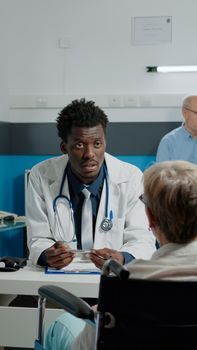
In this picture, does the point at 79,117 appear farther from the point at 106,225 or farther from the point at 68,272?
the point at 68,272

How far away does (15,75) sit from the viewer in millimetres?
4742

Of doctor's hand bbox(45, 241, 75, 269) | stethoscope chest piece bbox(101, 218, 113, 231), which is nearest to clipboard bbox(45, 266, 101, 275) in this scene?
doctor's hand bbox(45, 241, 75, 269)

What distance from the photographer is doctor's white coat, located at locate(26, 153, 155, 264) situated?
2.21m

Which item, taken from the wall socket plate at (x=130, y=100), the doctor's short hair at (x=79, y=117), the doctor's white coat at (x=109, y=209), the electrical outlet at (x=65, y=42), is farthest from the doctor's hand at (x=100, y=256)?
the electrical outlet at (x=65, y=42)

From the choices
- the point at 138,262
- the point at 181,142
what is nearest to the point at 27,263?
the point at 138,262

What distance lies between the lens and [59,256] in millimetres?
1989

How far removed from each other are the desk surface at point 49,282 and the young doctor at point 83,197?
262 millimetres

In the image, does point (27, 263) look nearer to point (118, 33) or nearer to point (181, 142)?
point (181, 142)

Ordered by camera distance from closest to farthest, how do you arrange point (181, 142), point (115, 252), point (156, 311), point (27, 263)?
point (156, 311), point (115, 252), point (27, 263), point (181, 142)

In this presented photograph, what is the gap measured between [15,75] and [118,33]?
909 mm

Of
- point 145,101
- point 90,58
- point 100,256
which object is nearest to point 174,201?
point 100,256

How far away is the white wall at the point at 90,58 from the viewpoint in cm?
457

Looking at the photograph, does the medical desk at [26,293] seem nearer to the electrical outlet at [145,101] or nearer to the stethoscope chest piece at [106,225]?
the stethoscope chest piece at [106,225]

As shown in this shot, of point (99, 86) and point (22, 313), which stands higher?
point (99, 86)
